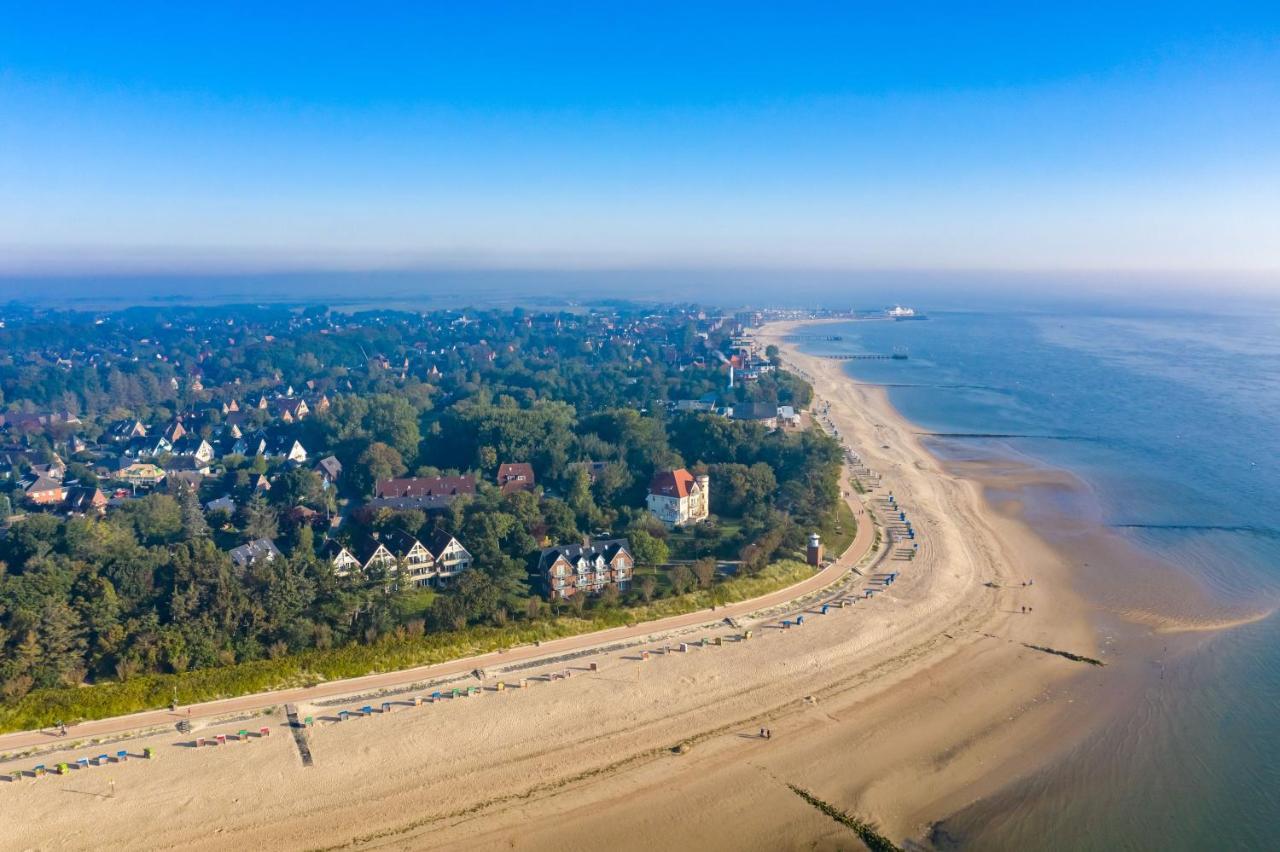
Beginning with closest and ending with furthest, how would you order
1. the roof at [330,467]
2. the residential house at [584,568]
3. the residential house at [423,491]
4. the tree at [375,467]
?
1. the residential house at [584,568]
2. the residential house at [423,491]
3. the tree at [375,467]
4. the roof at [330,467]

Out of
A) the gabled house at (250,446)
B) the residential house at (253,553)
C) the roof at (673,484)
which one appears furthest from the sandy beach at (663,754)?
the gabled house at (250,446)

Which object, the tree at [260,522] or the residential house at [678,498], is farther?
the residential house at [678,498]

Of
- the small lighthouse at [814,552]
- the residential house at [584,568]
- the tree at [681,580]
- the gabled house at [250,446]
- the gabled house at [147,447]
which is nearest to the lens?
the residential house at [584,568]

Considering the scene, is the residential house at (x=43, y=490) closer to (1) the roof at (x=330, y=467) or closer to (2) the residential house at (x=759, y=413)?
(1) the roof at (x=330, y=467)

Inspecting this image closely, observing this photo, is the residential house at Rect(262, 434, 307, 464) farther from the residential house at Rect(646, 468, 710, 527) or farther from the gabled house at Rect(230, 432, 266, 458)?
the residential house at Rect(646, 468, 710, 527)

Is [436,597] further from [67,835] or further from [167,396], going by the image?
[167,396]

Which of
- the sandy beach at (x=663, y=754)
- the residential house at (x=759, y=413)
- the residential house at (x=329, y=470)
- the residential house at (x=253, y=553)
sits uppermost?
the residential house at (x=759, y=413)

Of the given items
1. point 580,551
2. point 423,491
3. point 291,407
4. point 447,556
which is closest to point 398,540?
point 447,556

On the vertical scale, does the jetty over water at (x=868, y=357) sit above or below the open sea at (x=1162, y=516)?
above
